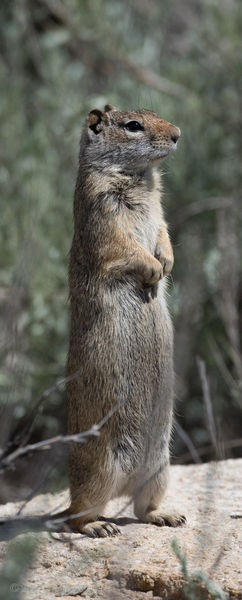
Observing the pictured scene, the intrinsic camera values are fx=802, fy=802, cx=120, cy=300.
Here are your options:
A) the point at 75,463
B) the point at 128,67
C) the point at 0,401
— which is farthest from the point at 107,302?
the point at 128,67

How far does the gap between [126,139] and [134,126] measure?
0.08m

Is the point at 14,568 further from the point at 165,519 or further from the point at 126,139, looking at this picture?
the point at 126,139

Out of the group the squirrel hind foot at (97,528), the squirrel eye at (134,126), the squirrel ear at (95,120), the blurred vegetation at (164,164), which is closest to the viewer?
the squirrel hind foot at (97,528)

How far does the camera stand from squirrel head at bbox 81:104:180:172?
400 cm

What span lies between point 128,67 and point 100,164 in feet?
16.1

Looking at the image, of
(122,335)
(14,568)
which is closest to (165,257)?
(122,335)

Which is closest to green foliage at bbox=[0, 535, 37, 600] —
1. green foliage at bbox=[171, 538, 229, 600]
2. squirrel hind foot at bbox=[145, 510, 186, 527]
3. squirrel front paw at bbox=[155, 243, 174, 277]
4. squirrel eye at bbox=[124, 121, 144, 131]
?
green foliage at bbox=[171, 538, 229, 600]

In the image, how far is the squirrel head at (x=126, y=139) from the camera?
4.00 metres

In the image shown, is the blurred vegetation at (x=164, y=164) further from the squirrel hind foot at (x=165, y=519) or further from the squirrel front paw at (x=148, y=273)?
the squirrel hind foot at (x=165, y=519)

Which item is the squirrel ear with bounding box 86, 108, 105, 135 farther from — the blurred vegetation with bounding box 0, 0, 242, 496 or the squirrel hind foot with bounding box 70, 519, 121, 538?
the squirrel hind foot with bounding box 70, 519, 121, 538

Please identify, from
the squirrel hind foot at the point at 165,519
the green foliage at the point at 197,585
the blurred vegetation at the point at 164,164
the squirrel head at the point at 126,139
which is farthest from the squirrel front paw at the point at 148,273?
the green foliage at the point at 197,585

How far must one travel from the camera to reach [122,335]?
3.69 metres

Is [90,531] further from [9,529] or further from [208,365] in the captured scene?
[208,365]

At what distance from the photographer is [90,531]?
359 cm
